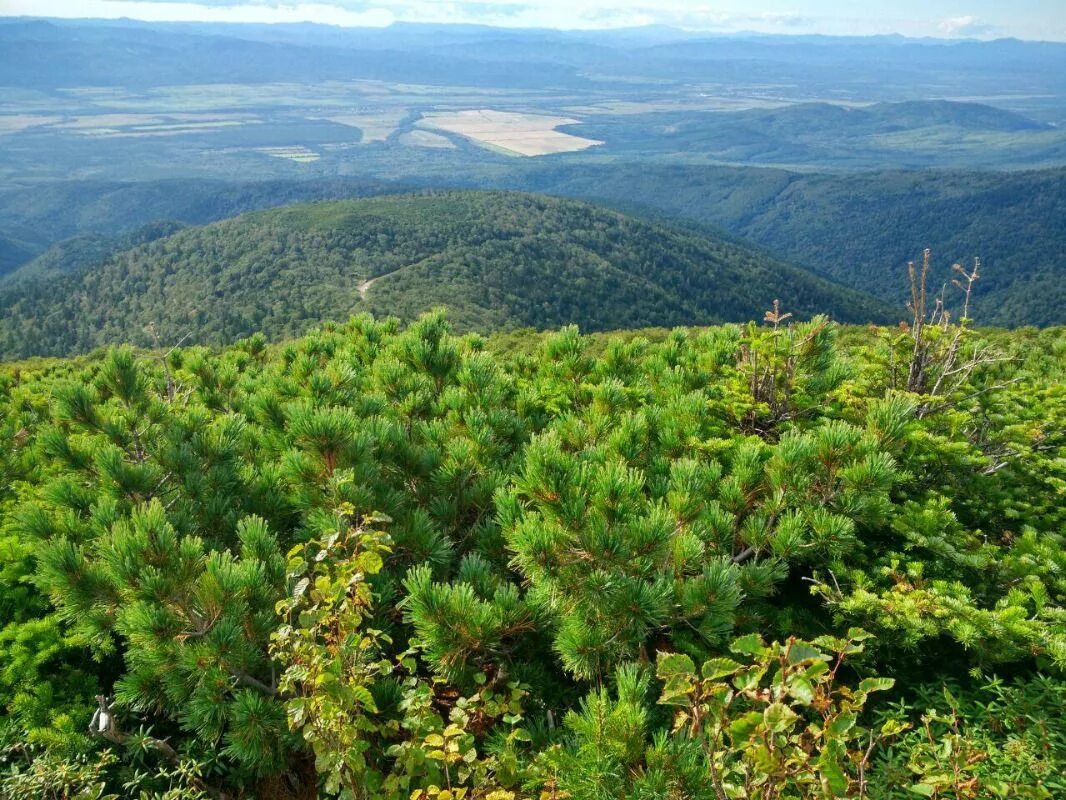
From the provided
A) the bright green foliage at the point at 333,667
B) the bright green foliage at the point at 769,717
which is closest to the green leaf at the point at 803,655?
the bright green foliage at the point at 769,717

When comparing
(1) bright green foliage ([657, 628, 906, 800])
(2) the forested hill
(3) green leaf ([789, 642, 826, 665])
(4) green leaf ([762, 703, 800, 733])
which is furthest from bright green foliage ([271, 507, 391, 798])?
(2) the forested hill

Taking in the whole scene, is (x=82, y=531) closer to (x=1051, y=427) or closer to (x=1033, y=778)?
(x=1033, y=778)

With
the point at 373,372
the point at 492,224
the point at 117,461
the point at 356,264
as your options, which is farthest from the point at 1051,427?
the point at 492,224

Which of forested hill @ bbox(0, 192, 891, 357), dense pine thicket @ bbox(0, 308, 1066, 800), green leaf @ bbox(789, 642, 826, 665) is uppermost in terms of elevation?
green leaf @ bbox(789, 642, 826, 665)

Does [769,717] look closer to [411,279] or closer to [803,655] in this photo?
[803,655]

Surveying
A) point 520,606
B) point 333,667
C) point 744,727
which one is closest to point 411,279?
point 520,606

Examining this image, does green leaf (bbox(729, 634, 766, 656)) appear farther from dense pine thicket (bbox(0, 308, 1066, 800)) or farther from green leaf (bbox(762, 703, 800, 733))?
green leaf (bbox(762, 703, 800, 733))
